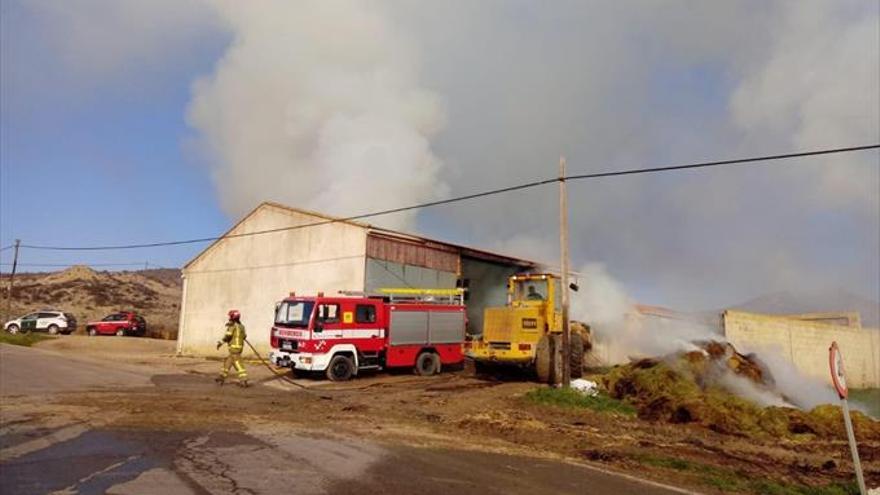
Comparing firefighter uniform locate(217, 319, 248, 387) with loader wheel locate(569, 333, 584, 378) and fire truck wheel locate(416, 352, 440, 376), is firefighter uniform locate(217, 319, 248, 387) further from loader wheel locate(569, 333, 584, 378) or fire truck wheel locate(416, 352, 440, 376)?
loader wheel locate(569, 333, 584, 378)

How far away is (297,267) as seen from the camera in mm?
25469

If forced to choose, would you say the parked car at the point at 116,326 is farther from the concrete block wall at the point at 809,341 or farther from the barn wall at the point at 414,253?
the concrete block wall at the point at 809,341

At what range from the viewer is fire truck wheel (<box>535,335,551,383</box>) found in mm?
16453

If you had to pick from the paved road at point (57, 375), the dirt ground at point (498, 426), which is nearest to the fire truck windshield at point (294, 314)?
the dirt ground at point (498, 426)

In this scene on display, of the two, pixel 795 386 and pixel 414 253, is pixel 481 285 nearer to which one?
pixel 414 253

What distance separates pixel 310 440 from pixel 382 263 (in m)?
15.2

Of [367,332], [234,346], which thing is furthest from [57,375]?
[367,332]

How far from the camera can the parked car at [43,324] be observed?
39.4 meters

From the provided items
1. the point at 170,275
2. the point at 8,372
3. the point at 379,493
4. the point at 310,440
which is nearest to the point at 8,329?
the point at 8,372

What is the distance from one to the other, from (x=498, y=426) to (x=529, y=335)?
6.24 meters

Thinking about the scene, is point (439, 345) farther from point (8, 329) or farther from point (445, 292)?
point (8, 329)

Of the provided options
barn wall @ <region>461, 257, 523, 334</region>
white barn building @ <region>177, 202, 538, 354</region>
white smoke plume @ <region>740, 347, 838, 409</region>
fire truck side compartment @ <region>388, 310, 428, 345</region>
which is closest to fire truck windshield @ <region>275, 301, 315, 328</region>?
fire truck side compartment @ <region>388, 310, 428, 345</region>

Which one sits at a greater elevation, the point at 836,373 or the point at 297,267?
the point at 297,267

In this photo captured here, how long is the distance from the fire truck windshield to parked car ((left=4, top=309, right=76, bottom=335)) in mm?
29084
